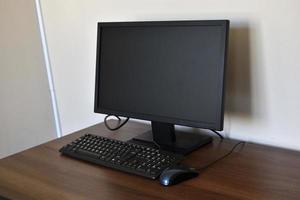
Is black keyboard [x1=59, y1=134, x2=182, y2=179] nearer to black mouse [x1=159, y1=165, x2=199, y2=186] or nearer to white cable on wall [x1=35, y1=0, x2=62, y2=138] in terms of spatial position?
black mouse [x1=159, y1=165, x2=199, y2=186]

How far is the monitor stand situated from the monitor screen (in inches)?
3.2

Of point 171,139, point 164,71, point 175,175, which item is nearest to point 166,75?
point 164,71

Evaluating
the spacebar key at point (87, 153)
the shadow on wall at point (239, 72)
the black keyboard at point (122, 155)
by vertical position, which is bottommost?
the spacebar key at point (87, 153)

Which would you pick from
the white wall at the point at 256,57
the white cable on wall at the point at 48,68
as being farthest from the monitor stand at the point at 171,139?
the white cable on wall at the point at 48,68

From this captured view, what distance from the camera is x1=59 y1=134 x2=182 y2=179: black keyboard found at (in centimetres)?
128

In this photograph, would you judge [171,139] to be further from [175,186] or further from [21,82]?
[21,82]

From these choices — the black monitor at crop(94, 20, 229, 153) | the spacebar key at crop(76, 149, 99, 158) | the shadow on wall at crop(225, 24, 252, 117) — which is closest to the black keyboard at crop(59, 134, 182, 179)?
the spacebar key at crop(76, 149, 99, 158)

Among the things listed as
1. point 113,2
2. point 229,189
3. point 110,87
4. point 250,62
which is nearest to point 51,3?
point 113,2

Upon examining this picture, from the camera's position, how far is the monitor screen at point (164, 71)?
51.9 inches

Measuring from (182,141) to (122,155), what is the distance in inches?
10.1

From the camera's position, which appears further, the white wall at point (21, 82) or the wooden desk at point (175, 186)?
the white wall at point (21, 82)

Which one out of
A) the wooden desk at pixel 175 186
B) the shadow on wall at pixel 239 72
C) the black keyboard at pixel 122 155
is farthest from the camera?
the shadow on wall at pixel 239 72

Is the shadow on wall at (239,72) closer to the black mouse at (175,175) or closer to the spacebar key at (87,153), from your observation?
the black mouse at (175,175)

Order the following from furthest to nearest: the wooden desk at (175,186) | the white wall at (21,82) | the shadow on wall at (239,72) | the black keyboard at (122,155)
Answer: the white wall at (21,82) → the shadow on wall at (239,72) → the black keyboard at (122,155) → the wooden desk at (175,186)
